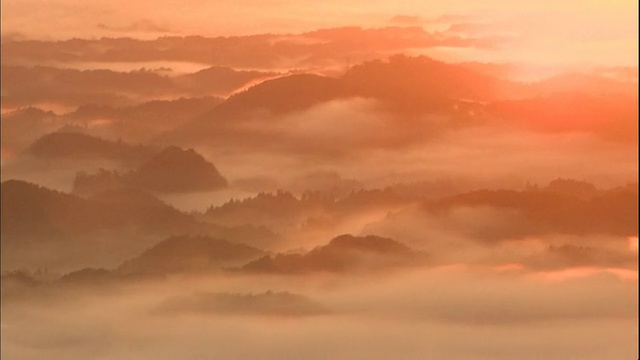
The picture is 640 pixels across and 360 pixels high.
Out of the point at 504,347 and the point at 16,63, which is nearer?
the point at 504,347

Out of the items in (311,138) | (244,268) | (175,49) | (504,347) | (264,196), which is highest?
(175,49)

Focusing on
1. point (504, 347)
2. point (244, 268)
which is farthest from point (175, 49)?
point (504, 347)

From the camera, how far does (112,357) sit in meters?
2.76

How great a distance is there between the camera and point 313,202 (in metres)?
2.77

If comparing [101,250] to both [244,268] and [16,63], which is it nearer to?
[244,268]

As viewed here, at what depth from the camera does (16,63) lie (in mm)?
2881

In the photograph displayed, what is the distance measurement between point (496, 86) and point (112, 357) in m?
1.47

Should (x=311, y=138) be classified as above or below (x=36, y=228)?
above

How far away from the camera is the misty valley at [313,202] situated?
2715 mm

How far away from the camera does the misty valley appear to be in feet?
8.91

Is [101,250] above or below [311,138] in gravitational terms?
below

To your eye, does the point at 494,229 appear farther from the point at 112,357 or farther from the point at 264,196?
the point at 112,357

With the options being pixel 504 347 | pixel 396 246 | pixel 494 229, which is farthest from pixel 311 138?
pixel 504 347

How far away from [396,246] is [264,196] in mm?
440
